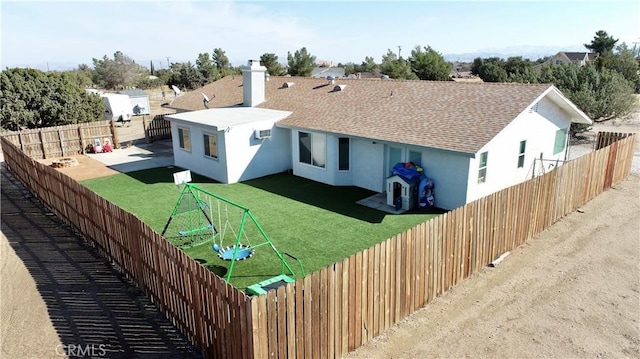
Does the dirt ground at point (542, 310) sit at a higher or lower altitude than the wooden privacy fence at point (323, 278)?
lower

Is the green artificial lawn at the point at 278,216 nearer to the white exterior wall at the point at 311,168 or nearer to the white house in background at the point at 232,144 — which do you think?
the white exterior wall at the point at 311,168

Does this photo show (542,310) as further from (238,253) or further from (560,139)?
(560,139)

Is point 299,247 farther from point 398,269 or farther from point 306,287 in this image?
point 306,287

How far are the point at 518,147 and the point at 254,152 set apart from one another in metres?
10.5

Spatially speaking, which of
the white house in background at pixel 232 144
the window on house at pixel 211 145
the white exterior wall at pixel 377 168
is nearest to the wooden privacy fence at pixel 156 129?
the white house in background at pixel 232 144

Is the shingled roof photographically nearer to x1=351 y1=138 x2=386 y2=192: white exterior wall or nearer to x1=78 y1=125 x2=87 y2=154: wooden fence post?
x1=351 y1=138 x2=386 y2=192: white exterior wall

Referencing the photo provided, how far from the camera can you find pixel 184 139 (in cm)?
2019

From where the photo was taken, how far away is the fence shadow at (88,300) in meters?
7.34

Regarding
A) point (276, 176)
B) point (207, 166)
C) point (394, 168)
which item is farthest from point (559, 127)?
point (207, 166)

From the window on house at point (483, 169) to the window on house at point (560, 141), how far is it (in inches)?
232

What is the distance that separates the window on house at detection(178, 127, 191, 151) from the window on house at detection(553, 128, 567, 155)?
636 inches

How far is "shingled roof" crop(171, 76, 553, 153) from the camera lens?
14117 mm

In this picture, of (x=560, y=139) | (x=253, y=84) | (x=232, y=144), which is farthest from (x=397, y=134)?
(x=253, y=84)

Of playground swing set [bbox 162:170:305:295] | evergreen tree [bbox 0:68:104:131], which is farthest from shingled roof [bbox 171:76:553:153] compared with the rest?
evergreen tree [bbox 0:68:104:131]
